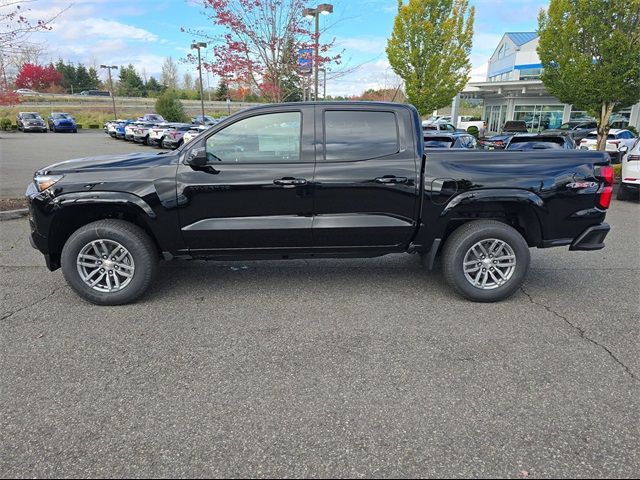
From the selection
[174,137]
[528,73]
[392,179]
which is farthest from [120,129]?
[528,73]

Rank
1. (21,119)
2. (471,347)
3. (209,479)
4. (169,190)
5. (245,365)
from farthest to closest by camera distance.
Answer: (21,119) → (169,190) → (471,347) → (245,365) → (209,479)

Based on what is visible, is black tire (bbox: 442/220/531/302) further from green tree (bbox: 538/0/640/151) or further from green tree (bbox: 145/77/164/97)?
green tree (bbox: 145/77/164/97)

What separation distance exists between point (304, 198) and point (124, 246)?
172cm

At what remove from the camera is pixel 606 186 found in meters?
4.28

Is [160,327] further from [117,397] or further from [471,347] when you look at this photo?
[471,347]

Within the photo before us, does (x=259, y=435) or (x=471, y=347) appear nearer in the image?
(x=259, y=435)

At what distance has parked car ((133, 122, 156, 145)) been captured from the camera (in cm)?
2683

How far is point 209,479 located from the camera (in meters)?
2.22

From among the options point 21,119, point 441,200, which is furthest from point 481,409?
point 21,119

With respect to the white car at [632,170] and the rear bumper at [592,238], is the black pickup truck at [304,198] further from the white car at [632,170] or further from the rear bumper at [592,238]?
the white car at [632,170]

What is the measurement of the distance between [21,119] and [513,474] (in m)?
46.0

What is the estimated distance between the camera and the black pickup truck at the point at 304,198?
4.11m

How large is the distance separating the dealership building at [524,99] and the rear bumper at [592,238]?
28991 mm

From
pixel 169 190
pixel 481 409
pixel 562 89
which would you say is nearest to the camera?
pixel 481 409
